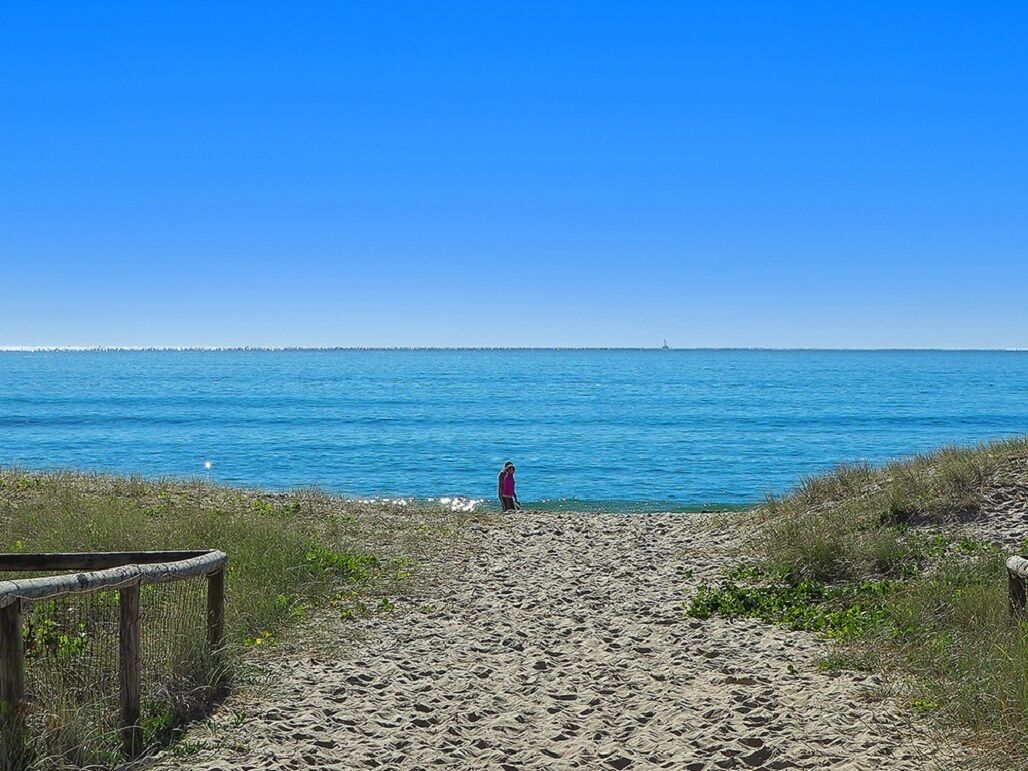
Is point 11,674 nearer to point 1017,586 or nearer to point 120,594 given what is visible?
point 120,594

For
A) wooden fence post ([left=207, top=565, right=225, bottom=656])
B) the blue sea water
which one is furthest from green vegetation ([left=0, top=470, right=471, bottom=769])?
the blue sea water

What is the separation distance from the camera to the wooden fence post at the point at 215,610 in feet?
26.5

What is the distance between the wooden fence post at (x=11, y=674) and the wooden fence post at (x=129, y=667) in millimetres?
961

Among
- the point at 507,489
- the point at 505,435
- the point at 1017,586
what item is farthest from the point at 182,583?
the point at 505,435

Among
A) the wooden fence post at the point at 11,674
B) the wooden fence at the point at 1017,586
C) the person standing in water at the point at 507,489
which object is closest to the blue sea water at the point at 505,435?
the person standing in water at the point at 507,489

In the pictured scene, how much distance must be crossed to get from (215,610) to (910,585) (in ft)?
26.3

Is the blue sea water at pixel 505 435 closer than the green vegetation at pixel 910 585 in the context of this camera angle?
No

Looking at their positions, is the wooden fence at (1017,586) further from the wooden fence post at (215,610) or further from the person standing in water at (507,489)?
the person standing in water at (507,489)

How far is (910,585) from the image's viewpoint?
1098 centimetres

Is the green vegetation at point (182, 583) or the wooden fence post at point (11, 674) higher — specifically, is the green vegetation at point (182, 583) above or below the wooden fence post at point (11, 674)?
below

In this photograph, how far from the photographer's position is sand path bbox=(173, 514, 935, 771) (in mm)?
6621

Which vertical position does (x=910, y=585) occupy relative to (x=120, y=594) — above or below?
below

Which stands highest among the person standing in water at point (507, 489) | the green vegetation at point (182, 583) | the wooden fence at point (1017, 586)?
the wooden fence at point (1017, 586)

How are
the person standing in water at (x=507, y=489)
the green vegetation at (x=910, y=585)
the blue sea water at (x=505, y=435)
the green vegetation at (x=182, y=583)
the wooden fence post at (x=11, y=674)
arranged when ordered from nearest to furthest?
1. the wooden fence post at (x=11, y=674)
2. the green vegetation at (x=182, y=583)
3. the green vegetation at (x=910, y=585)
4. the person standing in water at (x=507, y=489)
5. the blue sea water at (x=505, y=435)
